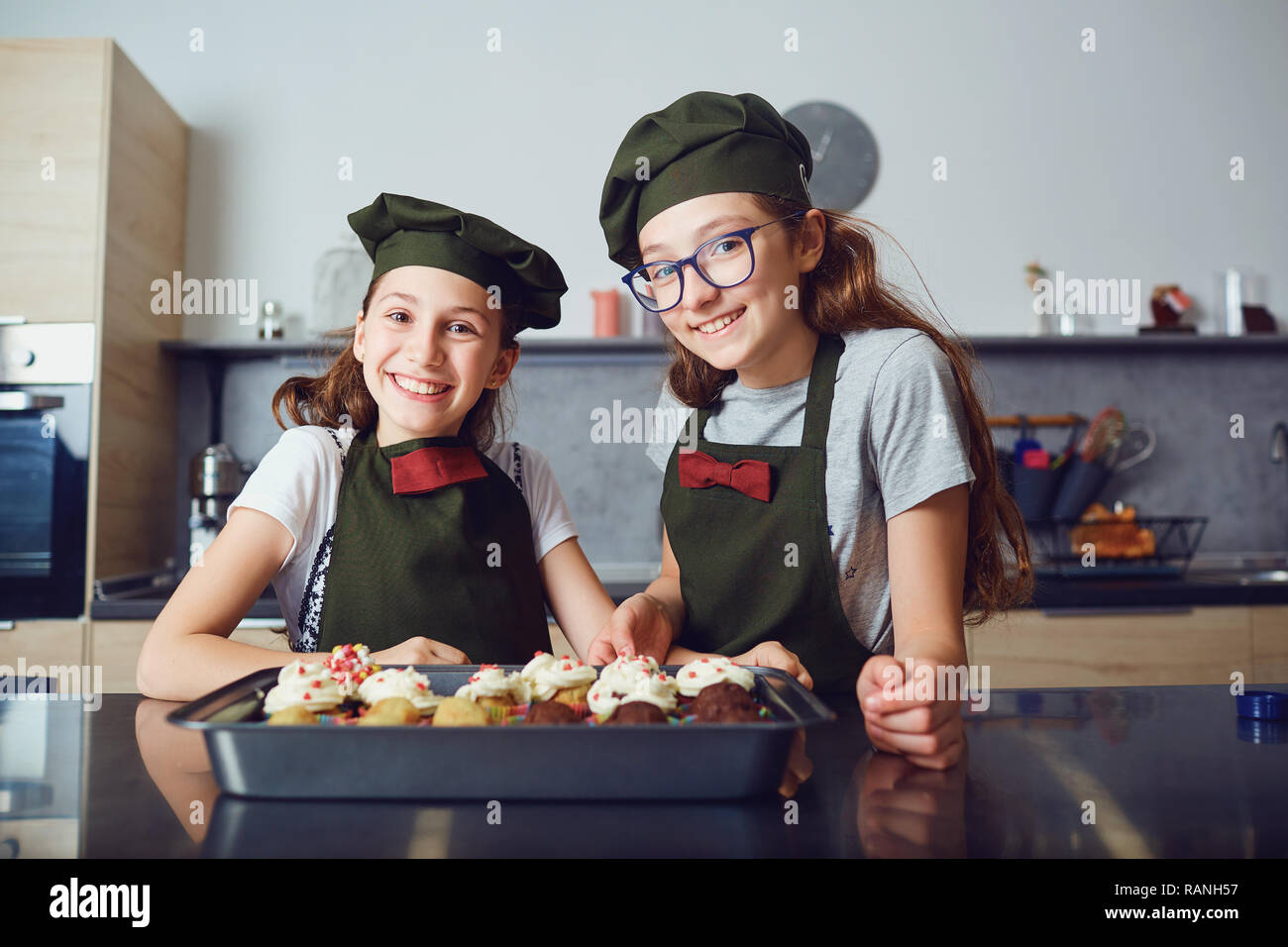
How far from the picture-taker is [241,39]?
2672 mm

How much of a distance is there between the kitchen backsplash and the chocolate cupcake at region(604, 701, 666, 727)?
205cm

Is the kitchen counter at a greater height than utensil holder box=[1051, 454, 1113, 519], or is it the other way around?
utensil holder box=[1051, 454, 1113, 519]

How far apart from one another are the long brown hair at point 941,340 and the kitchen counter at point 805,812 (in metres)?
0.37

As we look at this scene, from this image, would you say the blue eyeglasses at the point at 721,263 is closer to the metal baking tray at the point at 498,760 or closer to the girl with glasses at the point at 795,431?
the girl with glasses at the point at 795,431

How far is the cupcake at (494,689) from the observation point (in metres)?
0.72

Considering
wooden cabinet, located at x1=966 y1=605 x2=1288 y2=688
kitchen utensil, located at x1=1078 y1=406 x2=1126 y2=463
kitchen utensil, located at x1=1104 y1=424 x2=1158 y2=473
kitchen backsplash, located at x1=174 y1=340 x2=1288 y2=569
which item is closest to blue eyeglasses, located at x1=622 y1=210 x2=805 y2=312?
wooden cabinet, located at x1=966 y1=605 x2=1288 y2=688

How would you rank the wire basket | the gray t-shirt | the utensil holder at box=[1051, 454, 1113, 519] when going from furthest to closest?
the utensil holder at box=[1051, 454, 1113, 519]
the wire basket
the gray t-shirt

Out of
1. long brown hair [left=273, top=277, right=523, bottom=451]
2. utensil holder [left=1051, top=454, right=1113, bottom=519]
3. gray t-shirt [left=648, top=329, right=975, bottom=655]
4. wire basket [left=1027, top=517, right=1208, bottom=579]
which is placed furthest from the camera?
utensil holder [left=1051, top=454, right=1113, bottom=519]

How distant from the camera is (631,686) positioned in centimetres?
74

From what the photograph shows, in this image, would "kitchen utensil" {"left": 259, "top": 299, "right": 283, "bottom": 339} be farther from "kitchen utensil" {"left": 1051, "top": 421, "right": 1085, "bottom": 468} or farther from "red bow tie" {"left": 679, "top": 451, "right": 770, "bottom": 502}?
"kitchen utensil" {"left": 1051, "top": 421, "right": 1085, "bottom": 468}

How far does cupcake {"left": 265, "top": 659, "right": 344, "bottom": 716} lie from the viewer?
2.26 ft
